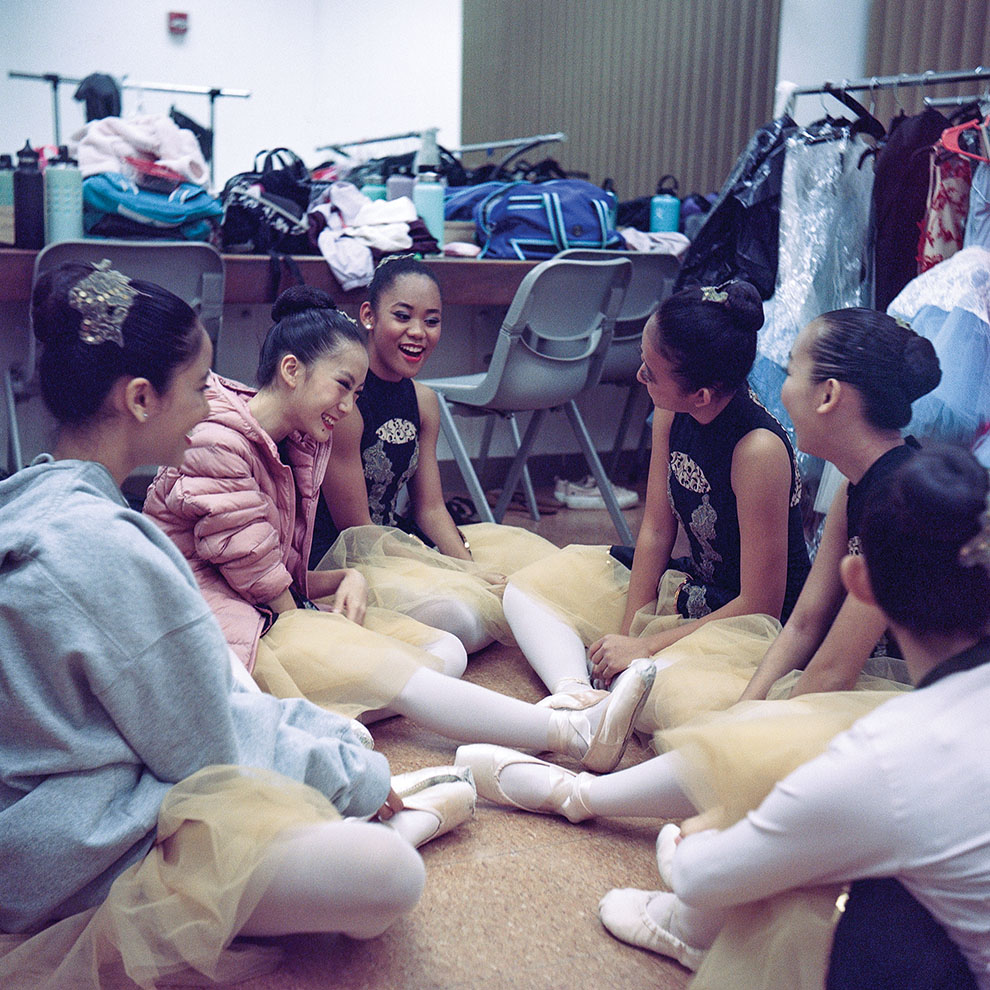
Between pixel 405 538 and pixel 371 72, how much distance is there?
15.6ft

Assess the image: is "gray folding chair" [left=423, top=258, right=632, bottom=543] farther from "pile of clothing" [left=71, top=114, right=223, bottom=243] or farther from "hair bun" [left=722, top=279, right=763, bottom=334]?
"hair bun" [left=722, top=279, right=763, bottom=334]

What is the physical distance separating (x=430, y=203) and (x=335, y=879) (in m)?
2.53

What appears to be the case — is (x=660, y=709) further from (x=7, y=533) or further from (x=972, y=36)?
(x=972, y=36)

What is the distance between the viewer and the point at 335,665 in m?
1.57

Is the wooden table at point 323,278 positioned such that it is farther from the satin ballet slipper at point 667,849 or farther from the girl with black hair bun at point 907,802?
the girl with black hair bun at point 907,802

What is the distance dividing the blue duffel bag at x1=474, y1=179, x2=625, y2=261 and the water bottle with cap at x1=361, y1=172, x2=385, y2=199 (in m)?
0.37

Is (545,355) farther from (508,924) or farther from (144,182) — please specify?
(508,924)

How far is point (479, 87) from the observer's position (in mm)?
5945

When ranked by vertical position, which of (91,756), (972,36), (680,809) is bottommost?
(680,809)

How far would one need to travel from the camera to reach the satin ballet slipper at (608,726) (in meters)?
1.46

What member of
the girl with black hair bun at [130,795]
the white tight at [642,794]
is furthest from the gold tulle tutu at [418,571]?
the girl with black hair bun at [130,795]

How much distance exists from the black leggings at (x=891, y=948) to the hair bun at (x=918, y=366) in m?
0.74

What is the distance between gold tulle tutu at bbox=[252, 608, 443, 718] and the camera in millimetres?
1562

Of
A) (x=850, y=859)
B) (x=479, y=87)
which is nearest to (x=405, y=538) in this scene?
(x=850, y=859)
